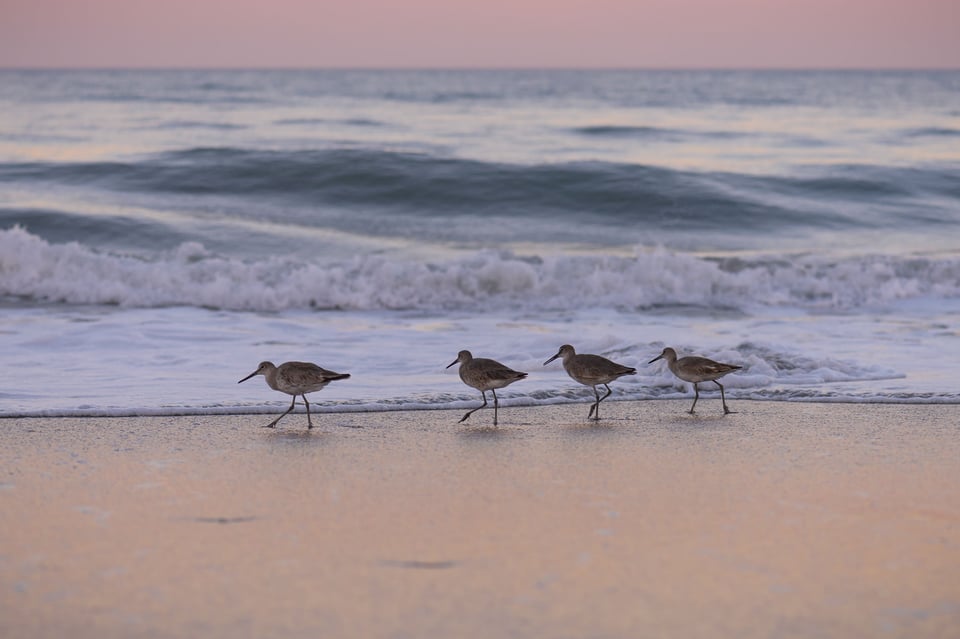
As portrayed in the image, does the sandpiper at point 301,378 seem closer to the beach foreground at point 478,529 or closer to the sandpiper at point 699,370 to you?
the beach foreground at point 478,529

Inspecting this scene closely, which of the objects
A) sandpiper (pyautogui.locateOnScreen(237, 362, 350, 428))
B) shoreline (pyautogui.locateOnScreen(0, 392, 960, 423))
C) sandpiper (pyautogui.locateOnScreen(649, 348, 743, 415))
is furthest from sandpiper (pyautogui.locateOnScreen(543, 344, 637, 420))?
sandpiper (pyautogui.locateOnScreen(237, 362, 350, 428))

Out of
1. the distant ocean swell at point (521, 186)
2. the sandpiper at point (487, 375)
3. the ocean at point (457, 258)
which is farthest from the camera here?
the distant ocean swell at point (521, 186)

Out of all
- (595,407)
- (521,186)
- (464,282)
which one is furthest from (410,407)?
(521,186)

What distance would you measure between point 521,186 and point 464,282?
8.45 metres

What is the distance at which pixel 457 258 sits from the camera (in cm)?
1552

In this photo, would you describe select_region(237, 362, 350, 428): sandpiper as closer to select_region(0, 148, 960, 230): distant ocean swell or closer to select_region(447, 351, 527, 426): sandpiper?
select_region(447, 351, 527, 426): sandpiper

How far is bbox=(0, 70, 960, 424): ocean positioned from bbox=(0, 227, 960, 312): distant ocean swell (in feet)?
0.16

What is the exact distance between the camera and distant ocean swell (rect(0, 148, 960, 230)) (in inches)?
797

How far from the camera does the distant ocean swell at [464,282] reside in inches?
499

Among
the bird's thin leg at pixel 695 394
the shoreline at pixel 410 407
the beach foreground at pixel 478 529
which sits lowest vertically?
the beach foreground at pixel 478 529

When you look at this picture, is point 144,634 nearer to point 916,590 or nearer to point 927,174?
point 916,590

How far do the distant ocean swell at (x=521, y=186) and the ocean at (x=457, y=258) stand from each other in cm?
8

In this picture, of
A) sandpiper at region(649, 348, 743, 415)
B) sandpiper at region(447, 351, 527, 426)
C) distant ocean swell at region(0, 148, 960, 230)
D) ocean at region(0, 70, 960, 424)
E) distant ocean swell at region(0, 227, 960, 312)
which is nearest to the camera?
sandpiper at region(447, 351, 527, 426)

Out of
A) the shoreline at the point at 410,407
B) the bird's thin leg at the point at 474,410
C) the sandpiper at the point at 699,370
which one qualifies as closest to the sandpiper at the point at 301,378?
the shoreline at the point at 410,407
